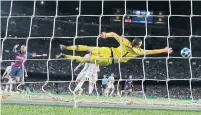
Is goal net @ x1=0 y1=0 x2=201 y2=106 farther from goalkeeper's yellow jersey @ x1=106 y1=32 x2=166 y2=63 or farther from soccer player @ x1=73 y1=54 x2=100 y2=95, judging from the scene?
goalkeeper's yellow jersey @ x1=106 y1=32 x2=166 y2=63

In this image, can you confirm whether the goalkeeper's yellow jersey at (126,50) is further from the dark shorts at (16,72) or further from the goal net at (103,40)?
the dark shorts at (16,72)

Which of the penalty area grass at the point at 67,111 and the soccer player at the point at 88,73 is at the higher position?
the soccer player at the point at 88,73

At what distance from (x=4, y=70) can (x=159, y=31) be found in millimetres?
3101

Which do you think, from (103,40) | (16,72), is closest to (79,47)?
(103,40)

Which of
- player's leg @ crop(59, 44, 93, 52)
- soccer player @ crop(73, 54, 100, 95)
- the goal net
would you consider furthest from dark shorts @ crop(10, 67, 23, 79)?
player's leg @ crop(59, 44, 93, 52)

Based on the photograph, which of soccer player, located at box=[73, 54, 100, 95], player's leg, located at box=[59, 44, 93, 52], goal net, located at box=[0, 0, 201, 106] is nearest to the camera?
soccer player, located at box=[73, 54, 100, 95]

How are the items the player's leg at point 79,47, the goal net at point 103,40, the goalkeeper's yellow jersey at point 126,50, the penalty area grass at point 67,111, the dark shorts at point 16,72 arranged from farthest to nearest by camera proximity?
the goal net at point 103,40 → the player's leg at point 79,47 → the dark shorts at point 16,72 → the goalkeeper's yellow jersey at point 126,50 → the penalty area grass at point 67,111

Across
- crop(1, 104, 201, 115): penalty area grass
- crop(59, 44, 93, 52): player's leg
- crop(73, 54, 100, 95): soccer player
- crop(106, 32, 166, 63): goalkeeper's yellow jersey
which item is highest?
crop(59, 44, 93, 52): player's leg

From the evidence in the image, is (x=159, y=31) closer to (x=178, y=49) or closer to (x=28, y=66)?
(x=178, y=49)

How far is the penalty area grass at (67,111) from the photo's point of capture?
9.30 ft

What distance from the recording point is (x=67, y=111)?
9.42 ft

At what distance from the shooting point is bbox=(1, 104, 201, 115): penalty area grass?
2.84m

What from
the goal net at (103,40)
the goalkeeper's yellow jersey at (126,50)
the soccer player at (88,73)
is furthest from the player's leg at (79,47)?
the goalkeeper's yellow jersey at (126,50)

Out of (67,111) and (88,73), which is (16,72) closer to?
(88,73)
